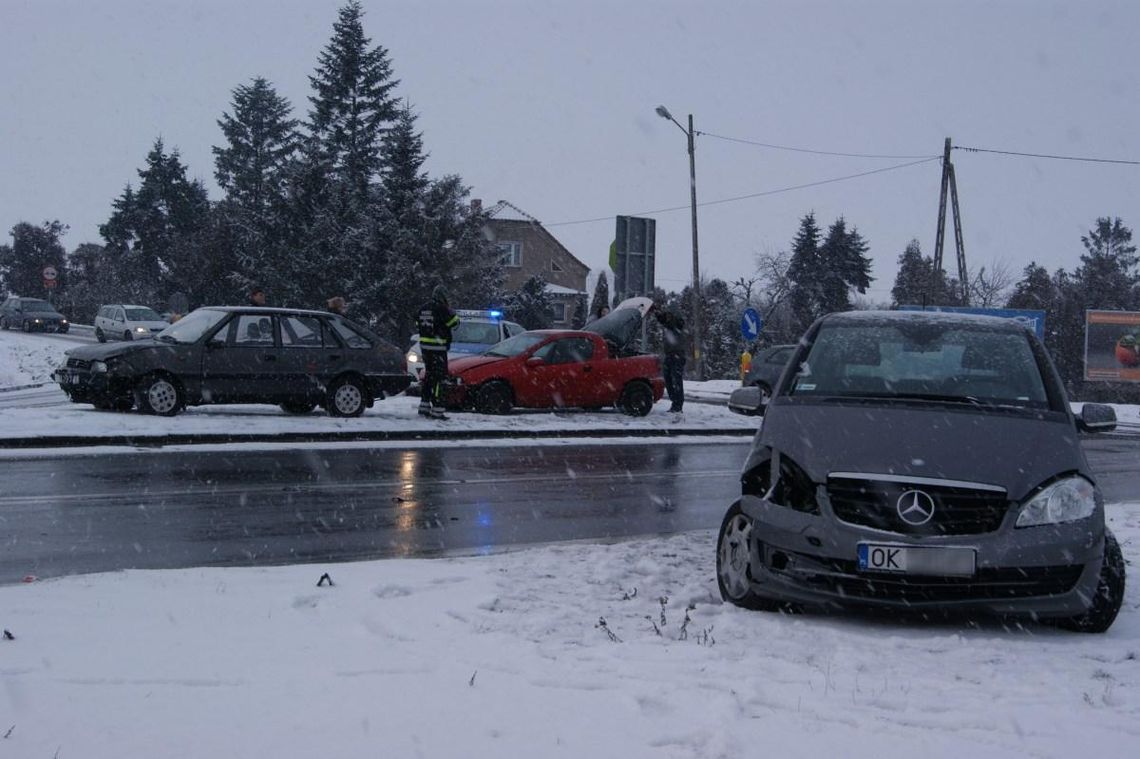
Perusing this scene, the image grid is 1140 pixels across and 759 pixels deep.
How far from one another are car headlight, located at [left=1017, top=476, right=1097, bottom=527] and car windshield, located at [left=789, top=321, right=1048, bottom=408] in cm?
86

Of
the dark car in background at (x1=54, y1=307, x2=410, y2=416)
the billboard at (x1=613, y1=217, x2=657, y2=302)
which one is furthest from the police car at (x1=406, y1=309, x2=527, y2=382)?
→ the dark car in background at (x1=54, y1=307, x2=410, y2=416)

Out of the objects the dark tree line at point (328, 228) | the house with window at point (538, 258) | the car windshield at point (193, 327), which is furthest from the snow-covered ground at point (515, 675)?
the house with window at point (538, 258)

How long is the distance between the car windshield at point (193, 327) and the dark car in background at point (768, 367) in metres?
13.0

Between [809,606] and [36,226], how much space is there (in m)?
82.2

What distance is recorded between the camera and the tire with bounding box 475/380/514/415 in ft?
63.4

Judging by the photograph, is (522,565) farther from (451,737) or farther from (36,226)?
(36,226)

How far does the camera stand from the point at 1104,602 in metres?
5.78

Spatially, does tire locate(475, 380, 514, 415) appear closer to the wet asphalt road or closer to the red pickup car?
the red pickup car

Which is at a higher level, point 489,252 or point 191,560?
point 489,252

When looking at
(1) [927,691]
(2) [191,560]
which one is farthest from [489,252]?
(1) [927,691]

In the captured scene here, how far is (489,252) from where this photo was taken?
157 ft

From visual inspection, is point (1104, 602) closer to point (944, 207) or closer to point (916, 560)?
point (916, 560)

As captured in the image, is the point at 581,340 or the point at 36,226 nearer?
the point at 581,340

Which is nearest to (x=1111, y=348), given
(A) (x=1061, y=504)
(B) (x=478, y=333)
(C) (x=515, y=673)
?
(B) (x=478, y=333)
